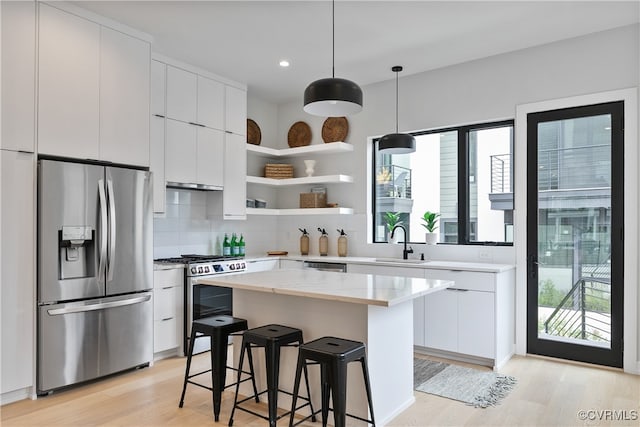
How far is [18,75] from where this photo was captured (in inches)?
125

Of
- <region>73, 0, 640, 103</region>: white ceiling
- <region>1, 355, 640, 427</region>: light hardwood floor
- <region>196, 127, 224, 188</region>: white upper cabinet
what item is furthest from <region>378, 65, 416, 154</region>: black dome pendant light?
<region>1, 355, 640, 427</region>: light hardwood floor

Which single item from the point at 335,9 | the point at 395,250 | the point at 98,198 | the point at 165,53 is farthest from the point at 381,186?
the point at 98,198

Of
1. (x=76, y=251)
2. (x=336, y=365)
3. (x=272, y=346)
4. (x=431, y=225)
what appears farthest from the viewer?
(x=431, y=225)

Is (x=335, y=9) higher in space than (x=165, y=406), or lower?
higher

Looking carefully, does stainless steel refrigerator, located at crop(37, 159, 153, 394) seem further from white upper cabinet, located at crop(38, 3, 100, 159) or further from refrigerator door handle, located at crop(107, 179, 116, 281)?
white upper cabinet, located at crop(38, 3, 100, 159)

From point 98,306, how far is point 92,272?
0.27 meters

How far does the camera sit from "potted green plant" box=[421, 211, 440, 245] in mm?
4848

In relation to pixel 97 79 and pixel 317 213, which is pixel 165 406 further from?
pixel 317 213

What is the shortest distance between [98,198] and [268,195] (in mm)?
2851

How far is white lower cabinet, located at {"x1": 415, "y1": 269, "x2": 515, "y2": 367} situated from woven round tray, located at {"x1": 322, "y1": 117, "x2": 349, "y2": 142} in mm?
2131

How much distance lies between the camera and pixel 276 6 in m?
3.47

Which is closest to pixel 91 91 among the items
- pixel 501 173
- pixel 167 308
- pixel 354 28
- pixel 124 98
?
pixel 124 98

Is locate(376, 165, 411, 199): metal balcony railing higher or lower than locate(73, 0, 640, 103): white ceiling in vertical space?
lower

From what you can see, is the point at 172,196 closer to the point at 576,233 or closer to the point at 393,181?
the point at 393,181
